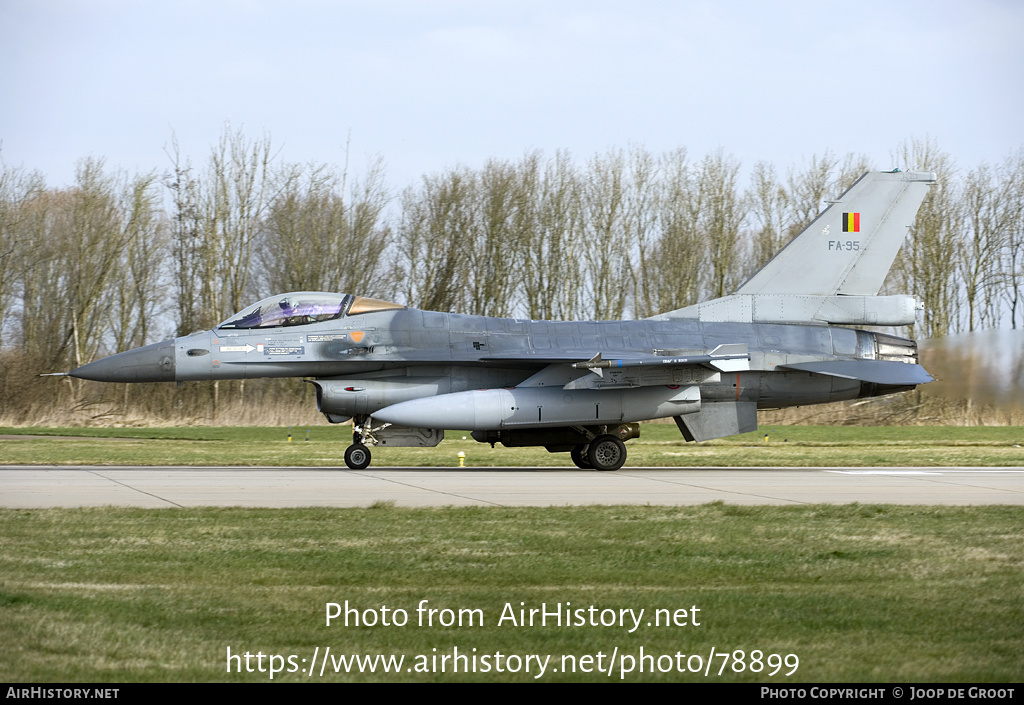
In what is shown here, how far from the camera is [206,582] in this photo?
7453 mm

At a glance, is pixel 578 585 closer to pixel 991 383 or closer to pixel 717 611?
pixel 717 611

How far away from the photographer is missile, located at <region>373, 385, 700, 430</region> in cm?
1686

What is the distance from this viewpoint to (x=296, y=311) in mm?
17781

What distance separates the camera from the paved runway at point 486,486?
12.9 metres

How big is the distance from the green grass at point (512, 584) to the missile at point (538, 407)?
5036 millimetres

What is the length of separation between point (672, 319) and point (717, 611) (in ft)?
40.8

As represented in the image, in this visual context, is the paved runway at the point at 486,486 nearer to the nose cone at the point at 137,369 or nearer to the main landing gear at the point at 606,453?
the main landing gear at the point at 606,453

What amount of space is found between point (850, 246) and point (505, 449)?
31.6 ft

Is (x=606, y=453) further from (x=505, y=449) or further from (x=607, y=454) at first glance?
(x=505, y=449)

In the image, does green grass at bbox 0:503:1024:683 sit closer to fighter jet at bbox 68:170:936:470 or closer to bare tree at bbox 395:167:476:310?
fighter jet at bbox 68:170:936:470

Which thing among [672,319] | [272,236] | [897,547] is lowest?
[897,547]


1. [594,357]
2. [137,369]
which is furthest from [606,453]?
[137,369]

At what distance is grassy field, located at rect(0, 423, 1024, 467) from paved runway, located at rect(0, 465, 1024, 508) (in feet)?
5.75

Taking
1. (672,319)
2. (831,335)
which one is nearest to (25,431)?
(672,319)
